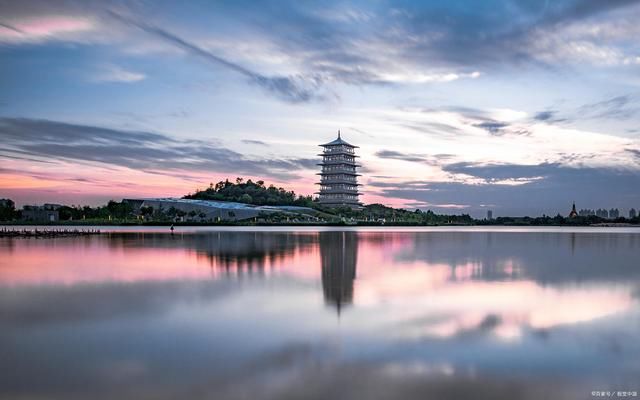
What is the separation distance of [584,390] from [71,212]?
131418 mm

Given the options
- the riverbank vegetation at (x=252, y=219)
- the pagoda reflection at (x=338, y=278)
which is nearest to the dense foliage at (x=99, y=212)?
the riverbank vegetation at (x=252, y=219)

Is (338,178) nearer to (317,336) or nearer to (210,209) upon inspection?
(210,209)

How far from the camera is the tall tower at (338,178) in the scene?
124669 mm

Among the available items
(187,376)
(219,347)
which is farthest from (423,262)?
(187,376)

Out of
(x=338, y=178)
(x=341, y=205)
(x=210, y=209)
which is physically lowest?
(x=210, y=209)

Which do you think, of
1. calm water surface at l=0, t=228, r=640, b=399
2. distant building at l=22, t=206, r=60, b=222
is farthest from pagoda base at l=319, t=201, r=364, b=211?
calm water surface at l=0, t=228, r=640, b=399

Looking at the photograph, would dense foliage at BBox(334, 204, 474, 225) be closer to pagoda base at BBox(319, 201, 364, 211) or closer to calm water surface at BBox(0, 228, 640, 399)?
pagoda base at BBox(319, 201, 364, 211)

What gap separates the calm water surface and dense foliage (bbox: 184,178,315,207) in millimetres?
104065

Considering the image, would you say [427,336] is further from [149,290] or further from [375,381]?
[149,290]

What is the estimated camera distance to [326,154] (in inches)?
5049

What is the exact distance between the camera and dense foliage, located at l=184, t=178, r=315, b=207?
123 m

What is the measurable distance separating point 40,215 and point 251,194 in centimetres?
5300

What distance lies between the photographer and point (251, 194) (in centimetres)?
12888

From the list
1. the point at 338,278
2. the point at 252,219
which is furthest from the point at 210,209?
the point at 338,278
